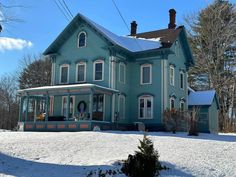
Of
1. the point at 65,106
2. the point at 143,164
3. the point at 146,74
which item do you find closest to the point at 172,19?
the point at 146,74

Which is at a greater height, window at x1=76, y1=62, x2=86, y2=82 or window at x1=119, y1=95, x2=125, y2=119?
window at x1=76, y1=62, x2=86, y2=82

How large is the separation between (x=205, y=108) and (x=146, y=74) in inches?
274

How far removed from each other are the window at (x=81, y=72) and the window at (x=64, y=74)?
1.04 metres

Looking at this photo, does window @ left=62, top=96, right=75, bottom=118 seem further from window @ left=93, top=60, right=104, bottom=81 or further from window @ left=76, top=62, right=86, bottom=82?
window @ left=93, top=60, right=104, bottom=81

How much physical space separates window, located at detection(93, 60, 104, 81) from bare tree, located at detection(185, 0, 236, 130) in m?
18.1

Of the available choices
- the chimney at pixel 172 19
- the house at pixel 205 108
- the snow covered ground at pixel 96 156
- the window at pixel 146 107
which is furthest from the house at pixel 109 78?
the snow covered ground at pixel 96 156

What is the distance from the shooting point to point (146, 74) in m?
26.6

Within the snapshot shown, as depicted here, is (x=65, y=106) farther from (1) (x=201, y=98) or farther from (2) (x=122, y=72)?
(1) (x=201, y=98)

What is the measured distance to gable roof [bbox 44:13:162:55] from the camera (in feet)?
85.4

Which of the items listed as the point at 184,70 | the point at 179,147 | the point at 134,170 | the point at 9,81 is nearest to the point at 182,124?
the point at 184,70

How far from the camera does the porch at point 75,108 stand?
22.3 metres

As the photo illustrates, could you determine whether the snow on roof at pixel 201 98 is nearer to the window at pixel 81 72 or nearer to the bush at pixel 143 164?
the window at pixel 81 72

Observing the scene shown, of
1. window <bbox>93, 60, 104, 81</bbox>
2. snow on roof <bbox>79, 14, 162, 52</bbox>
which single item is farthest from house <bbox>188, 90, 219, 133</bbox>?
window <bbox>93, 60, 104, 81</bbox>

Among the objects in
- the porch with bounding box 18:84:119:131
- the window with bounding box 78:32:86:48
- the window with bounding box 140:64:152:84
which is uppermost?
the window with bounding box 78:32:86:48
